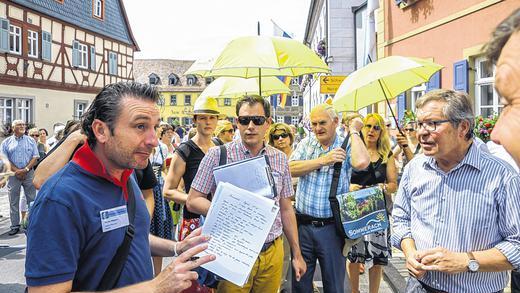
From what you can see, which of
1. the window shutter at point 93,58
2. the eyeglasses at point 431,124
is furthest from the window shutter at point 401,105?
the window shutter at point 93,58

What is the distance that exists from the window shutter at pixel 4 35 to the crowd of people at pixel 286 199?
1933cm

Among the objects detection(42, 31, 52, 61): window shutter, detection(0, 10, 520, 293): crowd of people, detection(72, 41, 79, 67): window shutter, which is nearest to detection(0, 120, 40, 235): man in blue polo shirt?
detection(0, 10, 520, 293): crowd of people

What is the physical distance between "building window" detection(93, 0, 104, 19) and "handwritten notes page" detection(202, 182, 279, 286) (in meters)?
29.9

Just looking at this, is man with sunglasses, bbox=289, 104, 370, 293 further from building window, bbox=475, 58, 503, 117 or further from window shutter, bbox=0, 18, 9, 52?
window shutter, bbox=0, 18, 9, 52

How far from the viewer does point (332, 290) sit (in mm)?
3947

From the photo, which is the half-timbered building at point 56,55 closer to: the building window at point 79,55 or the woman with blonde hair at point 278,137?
the building window at point 79,55

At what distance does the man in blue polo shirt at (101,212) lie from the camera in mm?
1581

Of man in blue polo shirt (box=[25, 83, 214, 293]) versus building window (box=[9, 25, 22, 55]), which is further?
building window (box=[9, 25, 22, 55])

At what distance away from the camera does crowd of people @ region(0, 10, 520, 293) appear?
1619 millimetres

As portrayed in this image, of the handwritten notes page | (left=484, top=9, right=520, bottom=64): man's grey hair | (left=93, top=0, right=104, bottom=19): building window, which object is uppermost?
(left=93, top=0, right=104, bottom=19): building window

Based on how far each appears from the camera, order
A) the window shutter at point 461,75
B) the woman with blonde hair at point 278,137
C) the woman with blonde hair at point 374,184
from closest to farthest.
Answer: the woman with blonde hair at point 374,184 < the woman with blonde hair at point 278,137 < the window shutter at point 461,75

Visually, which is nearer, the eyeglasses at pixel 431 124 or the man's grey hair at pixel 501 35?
the man's grey hair at pixel 501 35

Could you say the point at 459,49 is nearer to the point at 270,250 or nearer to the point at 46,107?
the point at 270,250

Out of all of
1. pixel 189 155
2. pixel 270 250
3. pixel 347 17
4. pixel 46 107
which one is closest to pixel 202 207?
pixel 270 250
